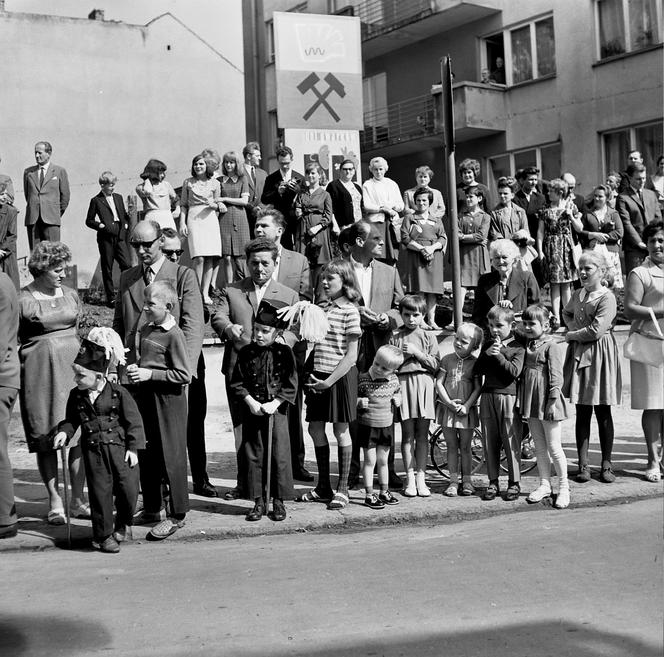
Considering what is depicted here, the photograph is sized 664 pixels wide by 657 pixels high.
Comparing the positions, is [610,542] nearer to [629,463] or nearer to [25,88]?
[629,463]

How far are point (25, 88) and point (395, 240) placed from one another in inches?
594

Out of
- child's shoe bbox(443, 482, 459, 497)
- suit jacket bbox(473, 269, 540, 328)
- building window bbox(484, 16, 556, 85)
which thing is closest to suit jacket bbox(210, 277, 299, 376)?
child's shoe bbox(443, 482, 459, 497)

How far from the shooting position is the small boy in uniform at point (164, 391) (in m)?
7.16

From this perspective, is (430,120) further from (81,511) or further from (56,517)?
(56,517)

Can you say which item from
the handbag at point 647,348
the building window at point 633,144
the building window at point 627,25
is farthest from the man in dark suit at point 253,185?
the building window at point 627,25

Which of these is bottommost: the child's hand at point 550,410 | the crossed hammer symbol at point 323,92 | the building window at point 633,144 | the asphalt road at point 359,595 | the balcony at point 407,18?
the asphalt road at point 359,595

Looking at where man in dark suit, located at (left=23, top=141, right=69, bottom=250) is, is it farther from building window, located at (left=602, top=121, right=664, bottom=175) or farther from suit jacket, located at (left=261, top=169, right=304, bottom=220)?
building window, located at (left=602, top=121, right=664, bottom=175)

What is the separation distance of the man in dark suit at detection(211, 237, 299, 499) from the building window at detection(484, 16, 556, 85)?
18294mm

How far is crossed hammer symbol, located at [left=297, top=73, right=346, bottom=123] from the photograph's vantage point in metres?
12.0

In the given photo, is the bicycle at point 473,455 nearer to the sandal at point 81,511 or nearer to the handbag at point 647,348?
the handbag at point 647,348

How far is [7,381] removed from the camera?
23.9 ft

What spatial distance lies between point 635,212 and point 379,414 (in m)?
7.85

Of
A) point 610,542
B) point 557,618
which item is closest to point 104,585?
point 557,618

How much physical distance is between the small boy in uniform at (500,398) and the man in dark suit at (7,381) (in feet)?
11.8
